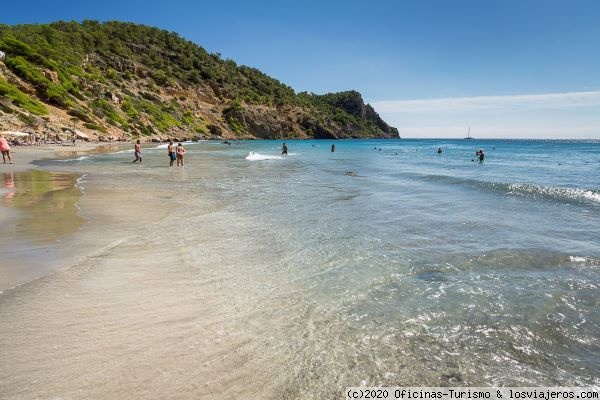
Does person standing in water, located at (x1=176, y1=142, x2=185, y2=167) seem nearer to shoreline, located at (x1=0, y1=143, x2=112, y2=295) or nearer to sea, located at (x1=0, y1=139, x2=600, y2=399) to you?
shoreline, located at (x1=0, y1=143, x2=112, y2=295)

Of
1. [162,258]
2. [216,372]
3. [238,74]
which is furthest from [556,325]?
[238,74]

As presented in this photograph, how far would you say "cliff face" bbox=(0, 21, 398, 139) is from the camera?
4838 centimetres

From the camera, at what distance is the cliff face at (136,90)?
4838 centimetres

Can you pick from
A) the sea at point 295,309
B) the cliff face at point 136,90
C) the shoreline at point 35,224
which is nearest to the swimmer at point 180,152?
the shoreline at point 35,224

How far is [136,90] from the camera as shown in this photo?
8456cm

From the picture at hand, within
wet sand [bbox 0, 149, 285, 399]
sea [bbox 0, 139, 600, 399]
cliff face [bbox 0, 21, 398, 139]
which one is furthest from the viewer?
cliff face [bbox 0, 21, 398, 139]

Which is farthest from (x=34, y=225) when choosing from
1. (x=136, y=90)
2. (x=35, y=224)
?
(x=136, y=90)

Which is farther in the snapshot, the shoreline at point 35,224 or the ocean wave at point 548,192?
the ocean wave at point 548,192

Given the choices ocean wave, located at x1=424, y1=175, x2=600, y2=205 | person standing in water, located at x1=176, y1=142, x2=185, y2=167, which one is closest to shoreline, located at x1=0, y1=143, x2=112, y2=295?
person standing in water, located at x1=176, y1=142, x2=185, y2=167

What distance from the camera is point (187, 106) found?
326ft

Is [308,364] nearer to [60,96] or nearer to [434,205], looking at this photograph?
[434,205]

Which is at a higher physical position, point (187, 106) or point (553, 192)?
point (187, 106)

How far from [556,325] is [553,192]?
15018 millimetres

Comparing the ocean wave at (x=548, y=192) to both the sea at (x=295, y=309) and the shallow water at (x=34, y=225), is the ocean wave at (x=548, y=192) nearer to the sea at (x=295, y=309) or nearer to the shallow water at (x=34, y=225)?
the sea at (x=295, y=309)
